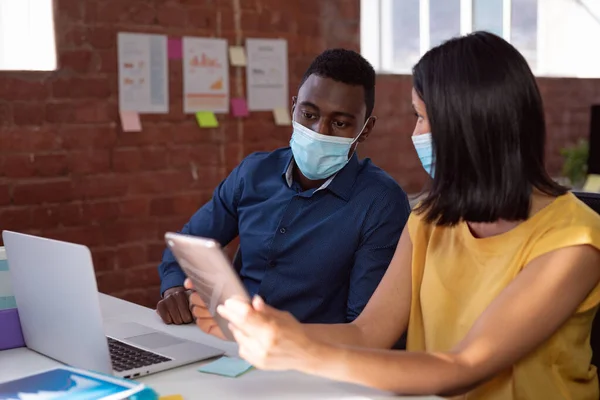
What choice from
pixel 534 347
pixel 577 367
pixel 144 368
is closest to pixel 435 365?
pixel 534 347

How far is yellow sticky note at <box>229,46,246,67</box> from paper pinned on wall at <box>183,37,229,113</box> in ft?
0.08

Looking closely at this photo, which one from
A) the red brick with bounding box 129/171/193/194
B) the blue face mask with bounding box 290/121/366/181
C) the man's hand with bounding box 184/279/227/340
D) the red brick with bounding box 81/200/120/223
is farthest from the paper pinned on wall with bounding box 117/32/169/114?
the man's hand with bounding box 184/279/227/340

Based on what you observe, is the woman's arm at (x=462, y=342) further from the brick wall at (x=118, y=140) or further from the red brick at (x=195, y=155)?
the red brick at (x=195, y=155)

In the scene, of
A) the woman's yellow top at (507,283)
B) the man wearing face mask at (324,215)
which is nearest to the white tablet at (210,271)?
the woman's yellow top at (507,283)

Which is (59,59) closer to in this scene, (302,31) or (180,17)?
(180,17)

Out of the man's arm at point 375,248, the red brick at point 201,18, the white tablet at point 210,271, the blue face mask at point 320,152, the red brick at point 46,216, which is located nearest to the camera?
the white tablet at point 210,271

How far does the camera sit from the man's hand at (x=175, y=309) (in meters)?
1.66

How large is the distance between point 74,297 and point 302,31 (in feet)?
7.87

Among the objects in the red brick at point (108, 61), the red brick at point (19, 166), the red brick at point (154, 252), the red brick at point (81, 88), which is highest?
the red brick at point (108, 61)

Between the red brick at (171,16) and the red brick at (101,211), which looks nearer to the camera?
the red brick at (101,211)

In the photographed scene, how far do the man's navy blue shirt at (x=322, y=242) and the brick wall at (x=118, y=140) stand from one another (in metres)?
1.00

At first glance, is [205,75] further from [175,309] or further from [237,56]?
[175,309]

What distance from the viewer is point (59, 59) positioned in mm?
2738

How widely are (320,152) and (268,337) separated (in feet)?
2.96
